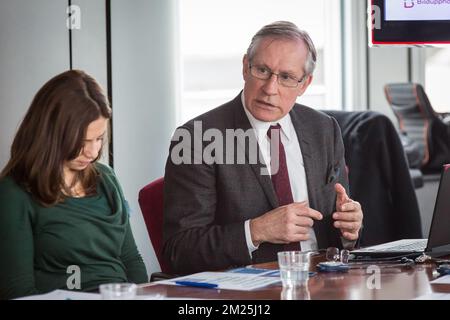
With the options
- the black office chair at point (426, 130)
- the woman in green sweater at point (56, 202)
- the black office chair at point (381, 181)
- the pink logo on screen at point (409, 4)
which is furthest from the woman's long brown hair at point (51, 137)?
the black office chair at point (426, 130)

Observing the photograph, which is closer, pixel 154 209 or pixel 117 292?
pixel 117 292

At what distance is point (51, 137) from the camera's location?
6.81 feet

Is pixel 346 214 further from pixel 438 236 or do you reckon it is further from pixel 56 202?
pixel 56 202

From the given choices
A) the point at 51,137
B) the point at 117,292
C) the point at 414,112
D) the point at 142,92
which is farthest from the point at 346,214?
the point at 414,112

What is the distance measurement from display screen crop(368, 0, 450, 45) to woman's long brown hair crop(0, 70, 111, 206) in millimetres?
918

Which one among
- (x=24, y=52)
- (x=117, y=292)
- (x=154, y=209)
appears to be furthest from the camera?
(x=24, y=52)

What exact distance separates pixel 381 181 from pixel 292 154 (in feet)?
3.44

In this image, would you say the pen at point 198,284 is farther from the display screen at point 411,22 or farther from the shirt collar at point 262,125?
the display screen at point 411,22

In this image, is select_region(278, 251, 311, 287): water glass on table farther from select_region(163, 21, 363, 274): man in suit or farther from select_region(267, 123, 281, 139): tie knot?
select_region(267, 123, 281, 139): tie knot

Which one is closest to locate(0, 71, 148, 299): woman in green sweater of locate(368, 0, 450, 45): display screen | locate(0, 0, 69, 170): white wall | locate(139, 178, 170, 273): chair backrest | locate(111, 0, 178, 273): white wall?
locate(139, 178, 170, 273): chair backrest

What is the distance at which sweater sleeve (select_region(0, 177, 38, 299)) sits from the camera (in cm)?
198

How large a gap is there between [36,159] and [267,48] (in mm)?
793
